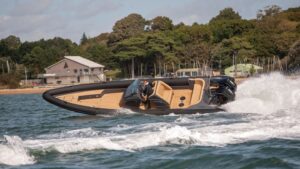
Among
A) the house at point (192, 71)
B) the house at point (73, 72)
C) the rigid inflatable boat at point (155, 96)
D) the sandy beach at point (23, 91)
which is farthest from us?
the house at point (73, 72)

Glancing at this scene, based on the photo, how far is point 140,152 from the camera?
10898mm

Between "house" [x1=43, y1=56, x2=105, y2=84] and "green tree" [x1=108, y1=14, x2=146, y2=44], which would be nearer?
"house" [x1=43, y1=56, x2=105, y2=84]

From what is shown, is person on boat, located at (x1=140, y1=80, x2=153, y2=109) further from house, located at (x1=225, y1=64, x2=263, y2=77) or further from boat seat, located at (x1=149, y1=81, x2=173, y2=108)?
house, located at (x1=225, y1=64, x2=263, y2=77)

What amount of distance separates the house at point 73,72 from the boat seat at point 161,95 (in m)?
60.4

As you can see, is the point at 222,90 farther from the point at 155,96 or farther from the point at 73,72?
the point at 73,72

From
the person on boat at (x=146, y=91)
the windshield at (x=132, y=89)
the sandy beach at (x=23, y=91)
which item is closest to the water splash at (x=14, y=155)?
the windshield at (x=132, y=89)

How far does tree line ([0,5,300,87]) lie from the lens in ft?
247

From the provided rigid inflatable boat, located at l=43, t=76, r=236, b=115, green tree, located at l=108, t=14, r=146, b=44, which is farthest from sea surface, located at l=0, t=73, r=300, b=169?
green tree, located at l=108, t=14, r=146, b=44

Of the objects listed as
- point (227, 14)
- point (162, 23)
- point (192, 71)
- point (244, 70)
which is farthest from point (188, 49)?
point (227, 14)

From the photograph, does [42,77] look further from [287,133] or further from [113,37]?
[287,133]

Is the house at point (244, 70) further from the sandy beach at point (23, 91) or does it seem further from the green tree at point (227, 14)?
the green tree at point (227, 14)

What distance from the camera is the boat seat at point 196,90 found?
2072 cm

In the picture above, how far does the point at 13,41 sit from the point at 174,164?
424ft

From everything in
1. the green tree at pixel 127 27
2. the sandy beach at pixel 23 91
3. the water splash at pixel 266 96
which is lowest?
the sandy beach at pixel 23 91
